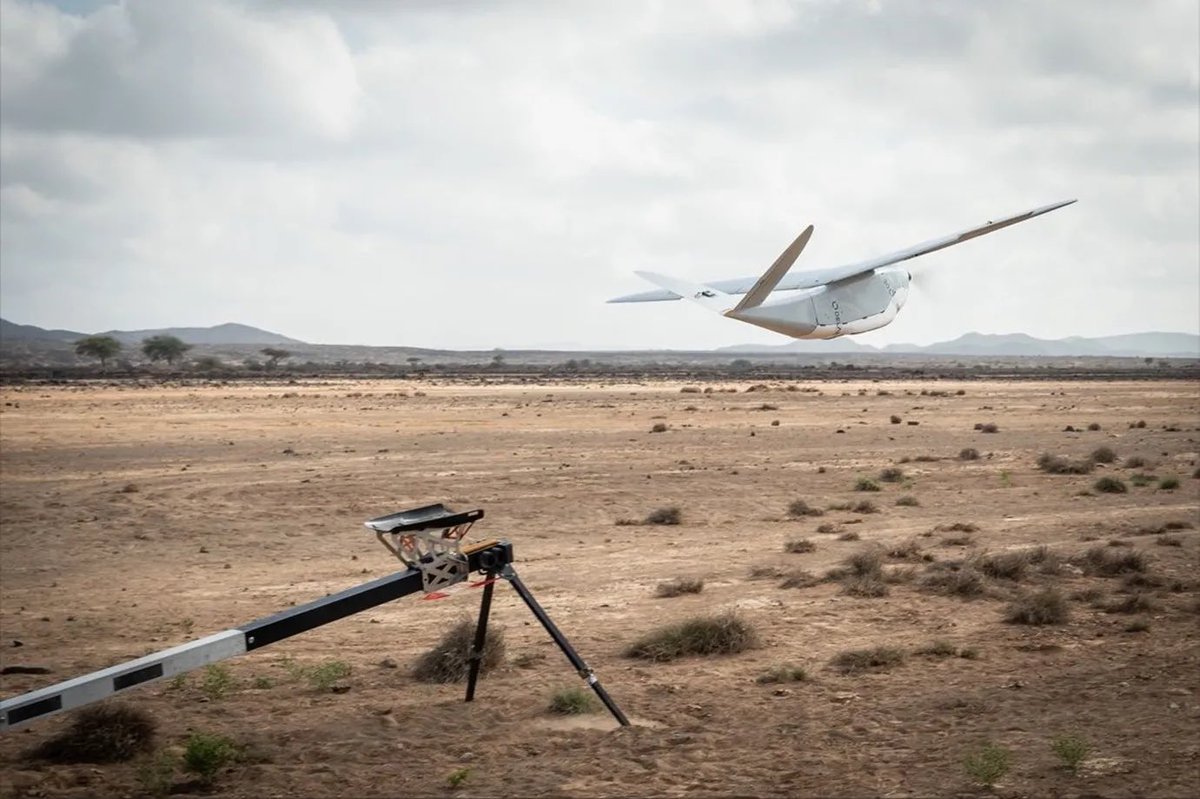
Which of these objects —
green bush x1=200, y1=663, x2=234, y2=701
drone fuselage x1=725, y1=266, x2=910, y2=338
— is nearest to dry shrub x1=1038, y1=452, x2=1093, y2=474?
drone fuselage x1=725, y1=266, x2=910, y2=338

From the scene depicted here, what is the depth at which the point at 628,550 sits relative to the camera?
20.4m

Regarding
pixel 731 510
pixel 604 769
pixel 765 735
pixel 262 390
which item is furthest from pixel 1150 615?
pixel 262 390

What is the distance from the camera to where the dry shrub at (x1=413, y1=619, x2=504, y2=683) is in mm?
11820

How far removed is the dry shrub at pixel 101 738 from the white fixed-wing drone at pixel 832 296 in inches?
326

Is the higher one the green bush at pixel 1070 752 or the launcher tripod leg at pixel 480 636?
the launcher tripod leg at pixel 480 636

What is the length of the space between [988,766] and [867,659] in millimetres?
3657

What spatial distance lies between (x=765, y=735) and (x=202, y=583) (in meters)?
11.0

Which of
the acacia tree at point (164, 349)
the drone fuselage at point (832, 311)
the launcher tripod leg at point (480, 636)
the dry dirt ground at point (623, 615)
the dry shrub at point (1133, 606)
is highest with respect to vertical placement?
the acacia tree at point (164, 349)

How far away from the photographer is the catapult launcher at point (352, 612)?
6707 millimetres

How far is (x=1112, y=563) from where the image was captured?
55.4 ft

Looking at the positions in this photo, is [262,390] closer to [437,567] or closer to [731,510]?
[731,510]

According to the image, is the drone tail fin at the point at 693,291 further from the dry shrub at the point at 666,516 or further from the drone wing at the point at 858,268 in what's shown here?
the dry shrub at the point at 666,516

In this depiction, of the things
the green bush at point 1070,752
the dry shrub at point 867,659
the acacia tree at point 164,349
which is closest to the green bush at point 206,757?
the dry shrub at point 867,659

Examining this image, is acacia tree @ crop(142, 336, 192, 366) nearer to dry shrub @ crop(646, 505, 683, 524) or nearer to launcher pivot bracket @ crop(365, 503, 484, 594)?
dry shrub @ crop(646, 505, 683, 524)
